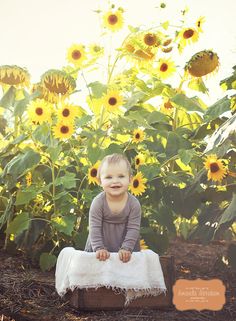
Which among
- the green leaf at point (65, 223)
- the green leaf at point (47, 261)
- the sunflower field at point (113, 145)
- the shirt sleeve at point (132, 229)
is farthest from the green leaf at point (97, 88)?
the green leaf at point (47, 261)

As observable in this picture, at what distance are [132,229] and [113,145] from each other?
62 centimetres

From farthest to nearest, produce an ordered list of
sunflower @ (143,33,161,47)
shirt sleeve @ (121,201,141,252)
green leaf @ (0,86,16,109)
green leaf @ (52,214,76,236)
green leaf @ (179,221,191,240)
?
green leaf @ (179,221,191,240), green leaf @ (0,86,16,109), sunflower @ (143,33,161,47), green leaf @ (52,214,76,236), shirt sleeve @ (121,201,141,252)

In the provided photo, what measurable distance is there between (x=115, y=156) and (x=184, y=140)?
2.70ft

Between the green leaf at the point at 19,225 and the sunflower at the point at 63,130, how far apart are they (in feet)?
1.47

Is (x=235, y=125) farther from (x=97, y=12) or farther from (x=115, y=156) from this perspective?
(x=97, y=12)

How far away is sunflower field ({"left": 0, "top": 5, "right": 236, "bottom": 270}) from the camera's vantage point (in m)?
2.83

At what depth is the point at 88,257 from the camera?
88.1 inches

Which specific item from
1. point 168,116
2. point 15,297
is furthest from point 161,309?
point 168,116

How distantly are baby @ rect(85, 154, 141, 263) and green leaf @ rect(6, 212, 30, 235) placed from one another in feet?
1.83

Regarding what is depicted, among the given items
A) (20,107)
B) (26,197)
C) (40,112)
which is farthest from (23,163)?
(20,107)

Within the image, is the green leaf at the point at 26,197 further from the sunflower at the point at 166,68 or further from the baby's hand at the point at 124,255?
the sunflower at the point at 166,68

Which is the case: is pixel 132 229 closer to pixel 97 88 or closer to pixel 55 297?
pixel 55 297

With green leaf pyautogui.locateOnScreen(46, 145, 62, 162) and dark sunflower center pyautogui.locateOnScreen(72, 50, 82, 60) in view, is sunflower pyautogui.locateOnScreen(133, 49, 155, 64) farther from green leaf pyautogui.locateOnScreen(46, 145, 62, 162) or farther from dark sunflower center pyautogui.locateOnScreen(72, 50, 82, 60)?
green leaf pyautogui.locateOnScreen(46, 145, 62, 162)

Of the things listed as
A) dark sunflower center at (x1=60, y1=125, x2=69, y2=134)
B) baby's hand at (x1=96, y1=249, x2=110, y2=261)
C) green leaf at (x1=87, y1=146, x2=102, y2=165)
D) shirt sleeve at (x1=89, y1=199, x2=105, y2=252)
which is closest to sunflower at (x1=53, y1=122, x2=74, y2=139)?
dark sunflower center at (x1=60, y1=125, x2=69, y2=134)
